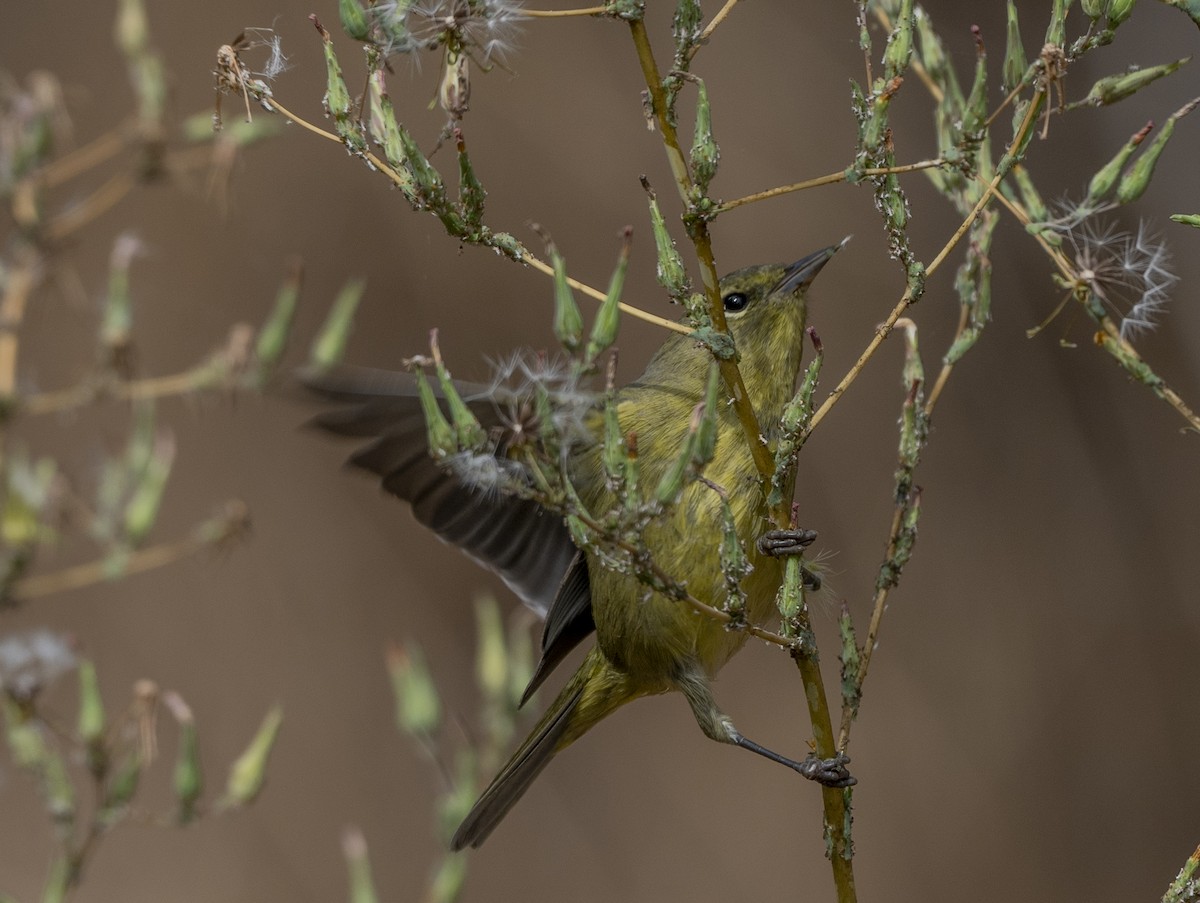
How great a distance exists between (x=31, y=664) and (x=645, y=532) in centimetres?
157

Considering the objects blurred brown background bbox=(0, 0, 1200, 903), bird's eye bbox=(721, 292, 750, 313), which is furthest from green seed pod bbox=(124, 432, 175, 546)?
blurred brown background bbox=(0, 0, 1200, 903)

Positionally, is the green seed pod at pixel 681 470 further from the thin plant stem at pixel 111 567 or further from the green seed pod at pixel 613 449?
the thin plant stem at pixel 111 567

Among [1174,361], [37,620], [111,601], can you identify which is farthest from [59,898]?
[1174,361]

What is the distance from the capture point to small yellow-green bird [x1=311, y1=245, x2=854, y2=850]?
2949 mm

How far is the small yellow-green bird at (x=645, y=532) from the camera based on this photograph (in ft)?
9.68

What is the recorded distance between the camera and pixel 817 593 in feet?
10.5

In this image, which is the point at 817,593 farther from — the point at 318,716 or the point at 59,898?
the point at 318,716

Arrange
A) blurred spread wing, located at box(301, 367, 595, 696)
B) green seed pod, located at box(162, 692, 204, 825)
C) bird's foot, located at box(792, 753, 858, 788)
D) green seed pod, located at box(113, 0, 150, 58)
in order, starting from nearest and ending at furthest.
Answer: green seed pod, located at box(113, 0, 150, 58)
green seed pod, located at box(162, 692, 204, 825)
bird's foot, located at box(792, 753, 858, 788)
blurred spread wing, located at box(301, 367, 595, 696)

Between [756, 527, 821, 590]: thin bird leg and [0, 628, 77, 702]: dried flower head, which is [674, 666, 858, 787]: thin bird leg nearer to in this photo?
[756, 527, 821, 590]: thin bird leg

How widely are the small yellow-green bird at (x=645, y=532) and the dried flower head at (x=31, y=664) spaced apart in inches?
50.4

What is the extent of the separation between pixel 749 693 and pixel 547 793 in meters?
1.00

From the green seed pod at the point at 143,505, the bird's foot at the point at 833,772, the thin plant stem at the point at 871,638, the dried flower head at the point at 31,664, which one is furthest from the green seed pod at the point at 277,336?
the bird's foot at the point at 833,772

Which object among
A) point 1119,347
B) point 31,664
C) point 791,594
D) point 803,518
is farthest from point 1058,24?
point 803,518

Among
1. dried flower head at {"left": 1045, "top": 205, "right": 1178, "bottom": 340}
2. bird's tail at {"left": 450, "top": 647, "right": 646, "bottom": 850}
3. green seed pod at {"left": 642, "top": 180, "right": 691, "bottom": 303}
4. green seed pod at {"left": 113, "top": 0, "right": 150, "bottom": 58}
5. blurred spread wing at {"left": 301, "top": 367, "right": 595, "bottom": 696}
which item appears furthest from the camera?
bird's tail at {"left": 450, "top": 647, "right": 646, "bottom": 850}
